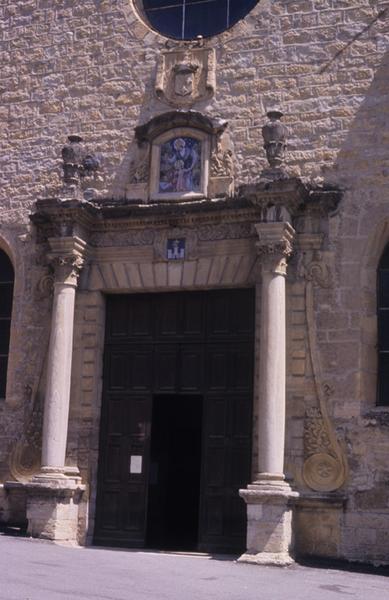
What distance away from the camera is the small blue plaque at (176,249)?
13812 mm

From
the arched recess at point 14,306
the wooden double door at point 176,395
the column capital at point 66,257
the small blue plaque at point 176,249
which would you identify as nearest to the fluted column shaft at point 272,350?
the wooden double door at point 176,395

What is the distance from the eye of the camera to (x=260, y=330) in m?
13.0

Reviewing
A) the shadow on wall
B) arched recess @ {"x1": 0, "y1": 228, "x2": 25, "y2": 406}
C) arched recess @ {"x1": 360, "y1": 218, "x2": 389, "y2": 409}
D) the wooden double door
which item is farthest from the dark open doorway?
the shadow on wall

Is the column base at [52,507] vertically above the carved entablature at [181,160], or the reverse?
the carved entablature at [181,160]

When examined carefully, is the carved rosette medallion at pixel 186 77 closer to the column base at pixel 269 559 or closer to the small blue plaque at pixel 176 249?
the small blue plaque at pixel 176 249

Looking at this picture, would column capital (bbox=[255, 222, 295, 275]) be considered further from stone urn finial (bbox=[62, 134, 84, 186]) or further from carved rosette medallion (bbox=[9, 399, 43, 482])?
carved rosette medallion (bbox=[9, 399, 43, 482])

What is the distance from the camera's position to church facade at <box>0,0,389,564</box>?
41.3 ft

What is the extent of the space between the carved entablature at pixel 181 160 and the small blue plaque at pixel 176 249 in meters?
0.60

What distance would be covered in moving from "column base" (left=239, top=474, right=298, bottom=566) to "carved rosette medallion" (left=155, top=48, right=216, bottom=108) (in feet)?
18.8

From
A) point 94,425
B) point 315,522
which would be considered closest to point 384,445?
point 315,522

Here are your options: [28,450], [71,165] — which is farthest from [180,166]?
[28,450]

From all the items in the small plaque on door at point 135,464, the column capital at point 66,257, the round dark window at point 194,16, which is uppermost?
the round dark window at point 194,16

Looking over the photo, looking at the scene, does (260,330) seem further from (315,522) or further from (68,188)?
(68,188)

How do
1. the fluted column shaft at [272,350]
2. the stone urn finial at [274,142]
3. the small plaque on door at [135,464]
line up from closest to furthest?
the fluted column shaft at [272,350] → the stone urn finial at [274,142] → the small plaque on door at [135,464]
